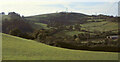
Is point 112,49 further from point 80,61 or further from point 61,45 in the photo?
point 80,61

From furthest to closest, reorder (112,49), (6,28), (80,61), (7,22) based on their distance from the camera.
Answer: (7,22) < (6,28) < (112,49) < (80,61)

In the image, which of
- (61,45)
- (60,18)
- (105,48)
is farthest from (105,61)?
(60,18)

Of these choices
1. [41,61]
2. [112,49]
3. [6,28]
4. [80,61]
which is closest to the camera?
[41,61]

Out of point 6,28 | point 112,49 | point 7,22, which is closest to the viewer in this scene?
point 112,49

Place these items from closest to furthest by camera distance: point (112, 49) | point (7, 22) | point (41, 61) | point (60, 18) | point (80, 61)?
point (41, 61) → point (80, 61) → point (112, 49) → point (7, 22) → point (60, 18)

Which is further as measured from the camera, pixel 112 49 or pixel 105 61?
pixel 112 49

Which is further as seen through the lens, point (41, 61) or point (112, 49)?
point (112, 49)

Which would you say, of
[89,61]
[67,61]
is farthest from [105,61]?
[67,61]

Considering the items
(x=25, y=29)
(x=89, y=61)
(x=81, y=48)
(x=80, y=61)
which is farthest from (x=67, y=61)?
(x=25, y=29)

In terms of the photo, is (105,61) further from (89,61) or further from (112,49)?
(112,49)
